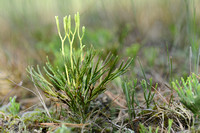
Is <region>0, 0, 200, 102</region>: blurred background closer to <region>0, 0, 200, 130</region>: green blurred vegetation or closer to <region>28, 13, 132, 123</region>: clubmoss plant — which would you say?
<region>0, 0, 200, 130</region>: green blurred vegetation

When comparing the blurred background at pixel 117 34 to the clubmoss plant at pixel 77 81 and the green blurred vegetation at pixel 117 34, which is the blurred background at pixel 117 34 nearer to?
the green blurred vegetation at pixel 117 34

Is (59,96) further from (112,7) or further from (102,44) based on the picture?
(112,7)

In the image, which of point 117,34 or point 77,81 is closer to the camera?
point 77,81

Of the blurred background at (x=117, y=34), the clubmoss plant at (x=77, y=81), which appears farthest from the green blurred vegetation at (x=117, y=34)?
the clubmoss plant at (x=77, y=81)

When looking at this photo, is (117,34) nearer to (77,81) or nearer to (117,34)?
(117,34)

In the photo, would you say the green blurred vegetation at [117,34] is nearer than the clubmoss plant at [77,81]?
No

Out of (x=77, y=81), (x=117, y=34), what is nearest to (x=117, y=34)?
(x=117, y=34)

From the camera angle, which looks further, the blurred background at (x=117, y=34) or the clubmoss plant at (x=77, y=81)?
the blurred background at (x=117, y=34)

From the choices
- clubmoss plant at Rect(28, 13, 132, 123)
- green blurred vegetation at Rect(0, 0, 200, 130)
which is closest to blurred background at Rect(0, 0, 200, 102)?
green blurred vegetation at Rect(0, 0, 200, 130)

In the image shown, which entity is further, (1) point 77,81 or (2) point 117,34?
(2) point 117,34
